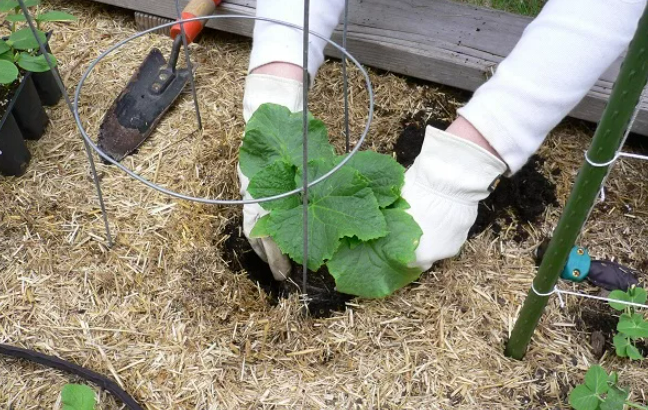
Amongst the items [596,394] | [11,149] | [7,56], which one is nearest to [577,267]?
[596,394]

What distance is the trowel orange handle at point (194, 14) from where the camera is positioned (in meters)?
1.93

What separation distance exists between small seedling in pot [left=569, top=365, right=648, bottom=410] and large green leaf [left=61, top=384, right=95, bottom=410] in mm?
1051

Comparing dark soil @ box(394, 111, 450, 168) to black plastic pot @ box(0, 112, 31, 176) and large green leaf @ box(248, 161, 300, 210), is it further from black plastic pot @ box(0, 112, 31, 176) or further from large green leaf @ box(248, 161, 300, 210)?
black plastic pot @ box(0, 112, 31, 176)

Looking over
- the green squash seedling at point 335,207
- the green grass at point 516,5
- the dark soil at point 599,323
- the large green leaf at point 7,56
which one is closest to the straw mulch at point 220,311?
the dark soil at point 599,323

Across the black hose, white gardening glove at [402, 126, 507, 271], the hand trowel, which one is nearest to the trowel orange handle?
the hand trowel

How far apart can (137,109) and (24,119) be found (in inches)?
12.7

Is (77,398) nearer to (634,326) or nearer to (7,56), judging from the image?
(7,56)

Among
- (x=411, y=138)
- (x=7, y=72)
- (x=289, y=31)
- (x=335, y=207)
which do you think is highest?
(x=289, y=31)

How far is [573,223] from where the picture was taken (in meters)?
1.20

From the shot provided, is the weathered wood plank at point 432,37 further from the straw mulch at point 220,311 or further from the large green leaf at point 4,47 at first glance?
the large green leaf at point 4,47

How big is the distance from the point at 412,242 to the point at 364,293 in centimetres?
18

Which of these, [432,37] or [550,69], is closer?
[550,69]

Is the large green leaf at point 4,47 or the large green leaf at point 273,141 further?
the large green leaf at point 4,47

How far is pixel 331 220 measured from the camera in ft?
4.71
